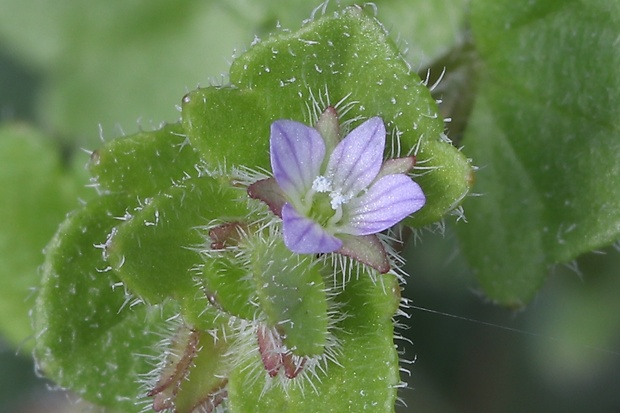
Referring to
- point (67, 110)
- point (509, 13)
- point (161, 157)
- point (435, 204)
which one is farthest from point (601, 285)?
point (67, 110)

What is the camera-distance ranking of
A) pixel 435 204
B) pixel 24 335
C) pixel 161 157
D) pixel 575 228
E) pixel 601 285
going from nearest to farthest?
pixel 435 204 → pixel 161 157 → pixel 575 228 → pixel 24 335 → pixel 601 285

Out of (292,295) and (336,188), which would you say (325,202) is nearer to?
(336,188)

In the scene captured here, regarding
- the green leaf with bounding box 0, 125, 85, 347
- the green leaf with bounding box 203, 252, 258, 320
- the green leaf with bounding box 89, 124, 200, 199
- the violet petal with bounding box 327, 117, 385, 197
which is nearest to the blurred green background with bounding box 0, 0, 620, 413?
the green leaf with bounding box 0, 125, 85, 347

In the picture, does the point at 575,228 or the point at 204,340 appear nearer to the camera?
the point at 204,340

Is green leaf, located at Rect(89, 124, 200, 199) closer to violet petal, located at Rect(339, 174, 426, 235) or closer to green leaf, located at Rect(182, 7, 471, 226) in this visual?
green leaf, located at Rect(182, 7, 471, 226)

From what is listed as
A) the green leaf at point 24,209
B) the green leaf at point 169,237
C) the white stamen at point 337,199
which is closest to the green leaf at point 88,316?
the green leaf at point 169,237

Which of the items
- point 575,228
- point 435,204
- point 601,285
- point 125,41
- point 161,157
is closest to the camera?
point 435,204

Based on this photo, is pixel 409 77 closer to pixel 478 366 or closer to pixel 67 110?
pixel 478 366

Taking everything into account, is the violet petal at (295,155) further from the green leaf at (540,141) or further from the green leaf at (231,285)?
the green leaf at (540,141)
